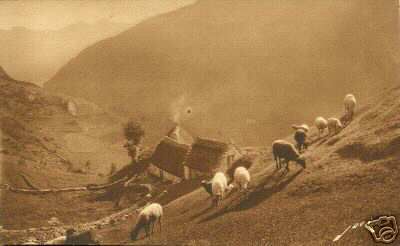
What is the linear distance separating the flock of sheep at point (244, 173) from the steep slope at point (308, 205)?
0.33 m

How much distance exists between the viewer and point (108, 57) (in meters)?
18.7

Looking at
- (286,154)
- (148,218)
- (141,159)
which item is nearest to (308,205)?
(286,154)

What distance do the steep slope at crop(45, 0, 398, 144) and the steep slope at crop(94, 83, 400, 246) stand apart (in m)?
6.69

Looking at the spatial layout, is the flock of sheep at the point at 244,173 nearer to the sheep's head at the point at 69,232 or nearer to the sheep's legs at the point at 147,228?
the sheep's legs at the point at 147,228

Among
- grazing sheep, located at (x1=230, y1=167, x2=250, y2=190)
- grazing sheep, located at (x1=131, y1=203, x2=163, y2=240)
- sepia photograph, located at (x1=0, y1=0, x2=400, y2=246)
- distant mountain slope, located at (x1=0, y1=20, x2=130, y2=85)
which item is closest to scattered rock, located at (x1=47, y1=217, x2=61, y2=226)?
sepia photograph, located at (x1=0, y1=0, x2=400, y2=246)

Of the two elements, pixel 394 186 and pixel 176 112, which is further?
pixel 176 112

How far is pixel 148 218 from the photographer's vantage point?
12.2 meters

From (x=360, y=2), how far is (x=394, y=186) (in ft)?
55.1

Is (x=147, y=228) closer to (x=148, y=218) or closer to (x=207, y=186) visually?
(x=148, y=218)

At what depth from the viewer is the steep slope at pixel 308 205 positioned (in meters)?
12.2

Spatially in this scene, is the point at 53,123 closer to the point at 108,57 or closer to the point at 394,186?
the point at 108,57

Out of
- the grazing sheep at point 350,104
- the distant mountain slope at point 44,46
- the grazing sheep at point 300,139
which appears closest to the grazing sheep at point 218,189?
the grazing sheep at point 300,139

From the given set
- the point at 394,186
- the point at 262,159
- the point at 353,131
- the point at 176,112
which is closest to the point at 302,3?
the point at 353,131

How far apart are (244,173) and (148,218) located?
4470 mm
